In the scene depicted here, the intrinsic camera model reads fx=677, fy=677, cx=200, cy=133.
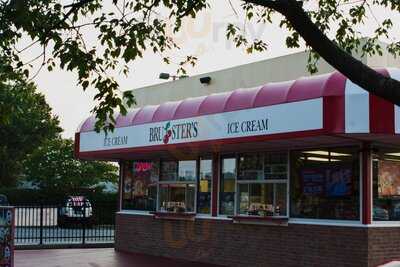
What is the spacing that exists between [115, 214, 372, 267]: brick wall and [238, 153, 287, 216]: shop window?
420mm

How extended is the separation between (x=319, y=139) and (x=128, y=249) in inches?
331

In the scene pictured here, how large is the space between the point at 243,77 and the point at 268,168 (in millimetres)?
2960

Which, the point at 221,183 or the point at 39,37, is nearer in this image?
the point at 39,37

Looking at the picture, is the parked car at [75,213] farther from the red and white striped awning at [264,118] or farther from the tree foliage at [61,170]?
the tree foliage at [61,170]

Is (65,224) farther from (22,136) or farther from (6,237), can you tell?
(22,136)

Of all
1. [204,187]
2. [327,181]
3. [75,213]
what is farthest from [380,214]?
[75,213]

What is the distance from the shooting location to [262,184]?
15008mm

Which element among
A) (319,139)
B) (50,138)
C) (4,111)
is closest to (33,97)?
(4,111)

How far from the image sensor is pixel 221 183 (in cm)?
1611

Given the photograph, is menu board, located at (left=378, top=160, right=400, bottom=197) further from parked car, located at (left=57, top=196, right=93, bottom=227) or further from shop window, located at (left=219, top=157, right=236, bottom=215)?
parked car, located at (left=57, top=196, right=93, bottom=227)

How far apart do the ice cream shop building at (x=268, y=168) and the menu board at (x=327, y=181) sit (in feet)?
0.07

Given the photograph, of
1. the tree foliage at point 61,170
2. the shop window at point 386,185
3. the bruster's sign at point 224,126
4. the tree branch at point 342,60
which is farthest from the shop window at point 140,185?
the tree foliage at point 61,170

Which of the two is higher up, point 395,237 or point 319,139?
point 319,139

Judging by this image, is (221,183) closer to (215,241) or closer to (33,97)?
(215,241)
